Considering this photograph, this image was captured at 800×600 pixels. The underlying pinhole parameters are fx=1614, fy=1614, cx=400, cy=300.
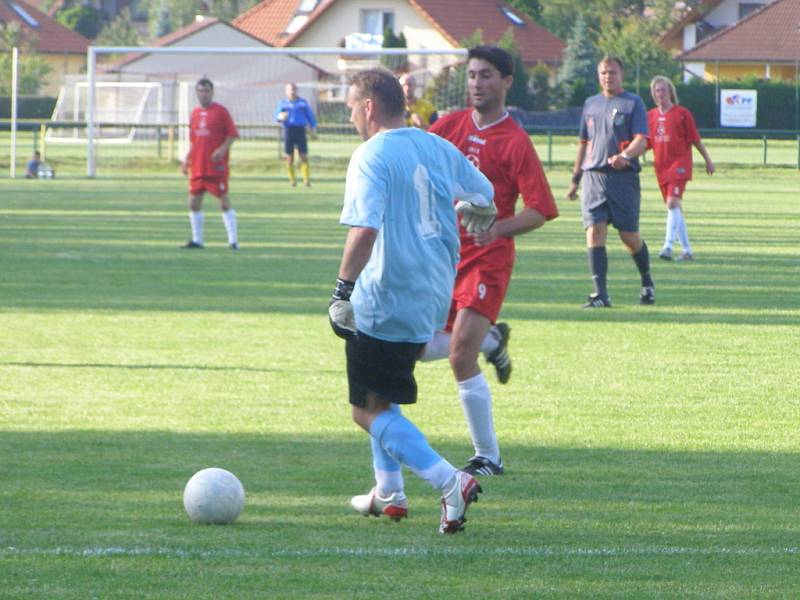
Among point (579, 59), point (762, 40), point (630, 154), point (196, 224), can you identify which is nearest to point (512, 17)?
point (579, 59)

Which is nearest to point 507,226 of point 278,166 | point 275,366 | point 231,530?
point 231,530

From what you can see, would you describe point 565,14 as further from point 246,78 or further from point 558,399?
point 558,399

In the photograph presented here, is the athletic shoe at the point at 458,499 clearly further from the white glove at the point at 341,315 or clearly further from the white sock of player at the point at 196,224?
the white sock of player at the point at 196,224

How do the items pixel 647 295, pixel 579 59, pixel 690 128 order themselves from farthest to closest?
1. pixel 579 59
2. pixel 690 128
3. pixel 647 295

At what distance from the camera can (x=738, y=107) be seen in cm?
4619

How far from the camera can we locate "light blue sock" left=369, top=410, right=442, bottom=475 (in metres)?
6.14

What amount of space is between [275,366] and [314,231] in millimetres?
11754

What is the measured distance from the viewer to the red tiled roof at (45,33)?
8781 cm

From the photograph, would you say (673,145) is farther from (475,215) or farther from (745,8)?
(745,8)

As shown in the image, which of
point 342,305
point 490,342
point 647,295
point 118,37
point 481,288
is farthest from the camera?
point 118,37

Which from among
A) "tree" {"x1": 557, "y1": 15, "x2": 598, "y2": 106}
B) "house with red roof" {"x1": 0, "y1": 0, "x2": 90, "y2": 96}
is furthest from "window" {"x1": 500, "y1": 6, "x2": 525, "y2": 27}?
"house with red roof" {"x1": 0, "y1": 0, "x2": 90, "y2": 96}

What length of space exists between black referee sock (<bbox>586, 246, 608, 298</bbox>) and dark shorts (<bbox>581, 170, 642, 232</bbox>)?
0.25 m

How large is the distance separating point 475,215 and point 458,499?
121 centimetres

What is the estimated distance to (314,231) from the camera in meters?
22.5
